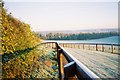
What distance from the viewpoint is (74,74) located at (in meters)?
2.66

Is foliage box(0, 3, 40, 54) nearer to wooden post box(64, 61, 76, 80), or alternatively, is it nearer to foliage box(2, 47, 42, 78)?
foliage box(2, 47, 42, 78)

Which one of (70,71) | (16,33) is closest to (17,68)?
(16,33)

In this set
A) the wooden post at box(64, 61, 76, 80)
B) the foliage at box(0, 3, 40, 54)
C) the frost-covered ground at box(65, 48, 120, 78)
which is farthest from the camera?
the foliage at box(0, 3, 40, 54)

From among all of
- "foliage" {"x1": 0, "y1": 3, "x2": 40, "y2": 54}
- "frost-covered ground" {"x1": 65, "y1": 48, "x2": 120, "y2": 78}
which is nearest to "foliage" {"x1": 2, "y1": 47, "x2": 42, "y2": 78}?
"foliage" {"x1": 0, "y1": 3, "x2": 40, "y2": 54}

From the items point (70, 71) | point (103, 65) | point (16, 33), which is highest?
point (16, 33)

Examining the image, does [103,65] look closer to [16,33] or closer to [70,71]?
[16,33]

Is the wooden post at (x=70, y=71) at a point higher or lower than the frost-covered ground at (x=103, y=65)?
higher

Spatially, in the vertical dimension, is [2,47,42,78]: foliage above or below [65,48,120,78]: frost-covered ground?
above

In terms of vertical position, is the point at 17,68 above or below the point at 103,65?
above

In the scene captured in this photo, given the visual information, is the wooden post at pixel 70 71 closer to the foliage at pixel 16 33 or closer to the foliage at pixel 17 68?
the foliage at pixel 16 33

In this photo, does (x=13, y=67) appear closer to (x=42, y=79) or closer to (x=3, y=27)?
(x=42, y=79)

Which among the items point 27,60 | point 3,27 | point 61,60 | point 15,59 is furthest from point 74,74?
point 27,60

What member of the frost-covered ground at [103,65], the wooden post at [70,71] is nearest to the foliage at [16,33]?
the frost-covered ground at [103,65]

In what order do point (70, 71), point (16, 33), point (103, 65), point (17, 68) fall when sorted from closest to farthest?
point (70, 71), point (17, 68), point (103, 65), point (16, 33)
